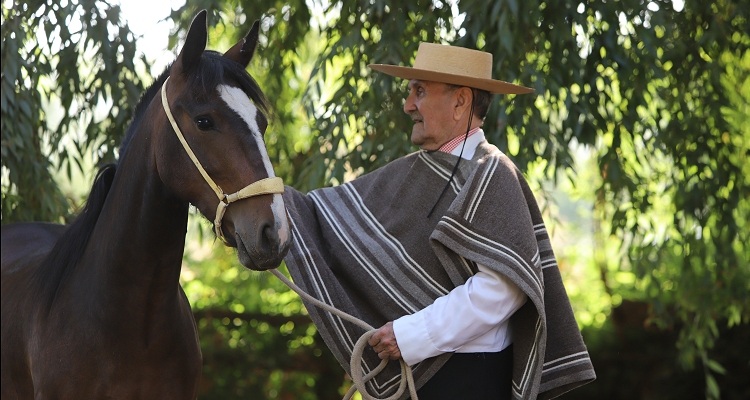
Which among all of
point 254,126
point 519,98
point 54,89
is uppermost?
point 54,89

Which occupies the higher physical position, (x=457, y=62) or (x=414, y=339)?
(x=457, y=62)

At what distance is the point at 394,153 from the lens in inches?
139

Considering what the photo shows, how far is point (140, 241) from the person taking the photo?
220 cm

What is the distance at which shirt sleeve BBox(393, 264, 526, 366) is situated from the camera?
6.84 feet

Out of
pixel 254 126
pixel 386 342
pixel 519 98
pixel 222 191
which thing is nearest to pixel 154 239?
pixel 222 191

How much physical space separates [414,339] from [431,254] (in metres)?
0.30

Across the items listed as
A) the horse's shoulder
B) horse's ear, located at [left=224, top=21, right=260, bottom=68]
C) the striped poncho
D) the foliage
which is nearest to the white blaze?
horse's ear, located at [left=224, top=21, right=260, bottom=68]

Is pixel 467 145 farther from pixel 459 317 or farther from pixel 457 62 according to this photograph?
pixel 459 317

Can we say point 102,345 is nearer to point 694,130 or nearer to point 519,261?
point 519,261

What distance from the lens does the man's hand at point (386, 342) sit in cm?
216

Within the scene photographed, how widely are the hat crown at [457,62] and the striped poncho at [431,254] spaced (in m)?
0.25

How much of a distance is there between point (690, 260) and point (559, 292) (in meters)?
2.57

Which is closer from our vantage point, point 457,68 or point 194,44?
point 194,44

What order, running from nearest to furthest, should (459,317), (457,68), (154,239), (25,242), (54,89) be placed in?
(459,317), (154,239), (457,68), (25,242), (54,89)
